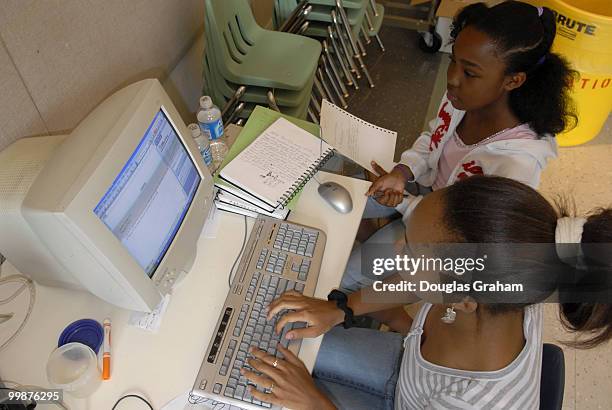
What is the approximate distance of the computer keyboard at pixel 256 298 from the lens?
2.80 feet

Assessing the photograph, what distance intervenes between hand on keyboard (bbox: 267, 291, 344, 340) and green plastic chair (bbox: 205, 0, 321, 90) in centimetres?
106

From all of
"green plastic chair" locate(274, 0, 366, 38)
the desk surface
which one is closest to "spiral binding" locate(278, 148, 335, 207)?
the desk surface

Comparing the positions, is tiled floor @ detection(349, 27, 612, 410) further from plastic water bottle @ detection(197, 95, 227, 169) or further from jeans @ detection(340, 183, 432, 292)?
plastic water bottle @ detection(197, 95, 227, 169)

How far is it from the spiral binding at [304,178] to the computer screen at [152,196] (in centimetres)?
23

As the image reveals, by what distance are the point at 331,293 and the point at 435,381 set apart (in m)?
0.29

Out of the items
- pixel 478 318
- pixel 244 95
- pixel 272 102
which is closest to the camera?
pixel 478 318

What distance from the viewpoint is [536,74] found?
1.19 metres

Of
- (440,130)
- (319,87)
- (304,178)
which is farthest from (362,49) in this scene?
(304,178)

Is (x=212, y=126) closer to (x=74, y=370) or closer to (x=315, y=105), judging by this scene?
(x=74, y=370)

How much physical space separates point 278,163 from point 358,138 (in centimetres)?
32

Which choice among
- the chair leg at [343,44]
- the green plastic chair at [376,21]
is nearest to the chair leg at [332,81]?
the chair leg at [343,44]

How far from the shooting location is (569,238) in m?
0.67

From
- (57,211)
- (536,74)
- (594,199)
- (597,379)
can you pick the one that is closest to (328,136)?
(536,74)

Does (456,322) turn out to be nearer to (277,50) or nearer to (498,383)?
(498,383)
